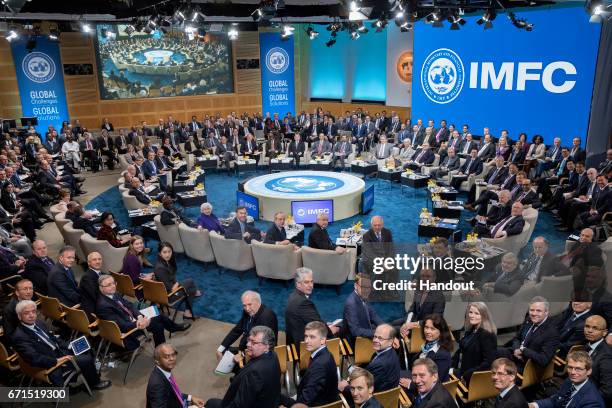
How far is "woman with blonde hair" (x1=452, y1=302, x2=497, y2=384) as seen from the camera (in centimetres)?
477

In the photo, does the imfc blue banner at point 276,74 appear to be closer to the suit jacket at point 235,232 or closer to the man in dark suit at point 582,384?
the suit jacket at point 235,232

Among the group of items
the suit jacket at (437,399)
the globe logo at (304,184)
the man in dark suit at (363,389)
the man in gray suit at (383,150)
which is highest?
the man in gray suit at (383,150)

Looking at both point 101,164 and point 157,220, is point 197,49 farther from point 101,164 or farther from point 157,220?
point 157,220

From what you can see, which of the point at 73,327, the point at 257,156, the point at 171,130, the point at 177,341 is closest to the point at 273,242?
the point at 177,341

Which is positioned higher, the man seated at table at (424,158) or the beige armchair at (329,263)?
the man seated at table at (424,158)

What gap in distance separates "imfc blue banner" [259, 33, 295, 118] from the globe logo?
11.3m

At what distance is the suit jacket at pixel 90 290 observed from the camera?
6.20 meters

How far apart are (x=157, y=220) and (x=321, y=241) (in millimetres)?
3383

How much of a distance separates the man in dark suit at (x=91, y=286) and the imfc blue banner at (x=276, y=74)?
18036 mm

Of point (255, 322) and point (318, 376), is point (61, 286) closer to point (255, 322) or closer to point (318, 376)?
point (255, 322)

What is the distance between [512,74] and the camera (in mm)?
15406

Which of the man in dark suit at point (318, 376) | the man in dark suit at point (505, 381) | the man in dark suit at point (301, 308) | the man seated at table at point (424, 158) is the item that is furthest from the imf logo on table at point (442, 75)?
the man in dark suit at point (318, 376)

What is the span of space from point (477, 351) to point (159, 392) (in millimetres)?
3009

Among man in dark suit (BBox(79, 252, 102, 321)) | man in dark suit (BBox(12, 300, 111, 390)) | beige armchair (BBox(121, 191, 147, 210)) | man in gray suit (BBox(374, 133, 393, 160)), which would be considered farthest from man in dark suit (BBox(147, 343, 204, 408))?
man in gray suit (BBox(374, 133, 393, 160))
